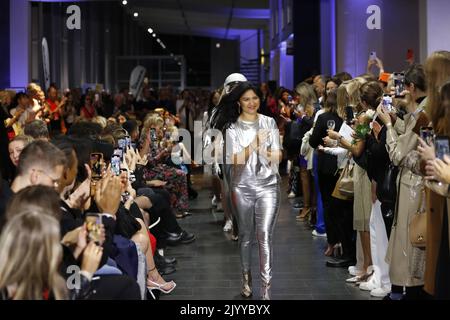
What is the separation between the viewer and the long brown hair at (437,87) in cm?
383

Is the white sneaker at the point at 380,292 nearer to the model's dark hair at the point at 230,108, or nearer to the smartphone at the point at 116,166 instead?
the model's dark hair at the point at 230,108

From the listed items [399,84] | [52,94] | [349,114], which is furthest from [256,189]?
[52,94]

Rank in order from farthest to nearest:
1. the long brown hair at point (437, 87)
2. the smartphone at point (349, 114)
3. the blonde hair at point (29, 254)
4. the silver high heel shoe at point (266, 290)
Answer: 1. the smartphone at point (349, 114)
2. the silver high heel shoe at point (266, 290)
3. the long brown hair at point (437, 87)
4. the blonde hair at point (29, 254)

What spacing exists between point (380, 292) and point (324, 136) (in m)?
1.75

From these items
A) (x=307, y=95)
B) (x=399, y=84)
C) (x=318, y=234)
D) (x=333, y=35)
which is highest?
(x=333, y=35)

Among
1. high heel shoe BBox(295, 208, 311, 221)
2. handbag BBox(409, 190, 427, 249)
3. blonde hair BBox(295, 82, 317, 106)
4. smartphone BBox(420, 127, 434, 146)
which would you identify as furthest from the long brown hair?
high heel shoe BBox(295, 208, 311, 221)

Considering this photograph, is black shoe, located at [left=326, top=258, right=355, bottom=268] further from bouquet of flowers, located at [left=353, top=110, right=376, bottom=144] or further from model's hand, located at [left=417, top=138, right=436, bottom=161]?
model's hand, located at [left=417, top=138, right=436, bottom=161]

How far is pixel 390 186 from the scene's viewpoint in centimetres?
505

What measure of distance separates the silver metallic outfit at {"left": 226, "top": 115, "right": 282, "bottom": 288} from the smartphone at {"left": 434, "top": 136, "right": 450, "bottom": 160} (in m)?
2.03

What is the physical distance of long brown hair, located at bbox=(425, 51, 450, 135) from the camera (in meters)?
3.83

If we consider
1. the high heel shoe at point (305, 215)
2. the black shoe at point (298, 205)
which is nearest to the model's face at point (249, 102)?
the high heel shoe at point (305, 215)

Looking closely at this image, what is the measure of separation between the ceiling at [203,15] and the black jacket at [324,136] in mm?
15572

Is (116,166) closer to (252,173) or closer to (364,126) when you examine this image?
(252,173)

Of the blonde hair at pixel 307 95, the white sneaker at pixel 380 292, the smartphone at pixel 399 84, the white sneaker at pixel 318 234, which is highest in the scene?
the blonde hair at pixel 307 95
